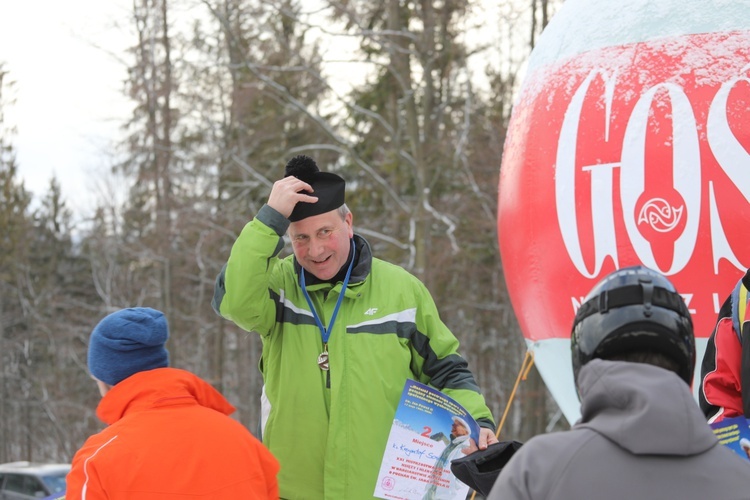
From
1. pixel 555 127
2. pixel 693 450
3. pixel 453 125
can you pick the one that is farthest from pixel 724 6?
pixel 453 125

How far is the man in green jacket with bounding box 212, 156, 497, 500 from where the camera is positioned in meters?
3.23

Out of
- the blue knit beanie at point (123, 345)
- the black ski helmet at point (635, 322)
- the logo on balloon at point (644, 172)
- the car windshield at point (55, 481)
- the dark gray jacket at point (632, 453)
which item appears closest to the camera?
the dark gray jacket at point (632, 453)

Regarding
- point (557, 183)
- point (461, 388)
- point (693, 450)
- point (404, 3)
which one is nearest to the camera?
point (693, 450)

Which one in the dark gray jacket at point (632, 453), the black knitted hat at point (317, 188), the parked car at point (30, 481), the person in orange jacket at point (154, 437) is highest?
the black knitted hat at point (317, 188)

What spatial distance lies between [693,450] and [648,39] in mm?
3517

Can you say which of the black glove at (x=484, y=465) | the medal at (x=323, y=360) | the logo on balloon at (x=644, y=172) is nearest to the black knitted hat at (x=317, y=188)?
the medal at (x=323, y=360)

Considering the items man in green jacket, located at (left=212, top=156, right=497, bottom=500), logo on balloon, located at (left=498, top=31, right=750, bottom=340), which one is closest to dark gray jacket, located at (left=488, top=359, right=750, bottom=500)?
man in green jacket, located at (left=212, top=156, right=497, bottom=500)

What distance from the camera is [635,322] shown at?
172 cm

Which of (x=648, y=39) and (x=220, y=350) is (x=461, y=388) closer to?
(x=648, y=39)

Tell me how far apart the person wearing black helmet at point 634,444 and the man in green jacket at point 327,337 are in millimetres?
1571

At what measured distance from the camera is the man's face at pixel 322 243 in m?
3.33

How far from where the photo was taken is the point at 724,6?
466 centimetres

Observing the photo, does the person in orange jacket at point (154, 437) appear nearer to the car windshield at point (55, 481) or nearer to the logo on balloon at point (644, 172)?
the logo on balloon at point (644, 172)

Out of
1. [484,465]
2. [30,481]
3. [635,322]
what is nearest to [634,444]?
[635,322]
